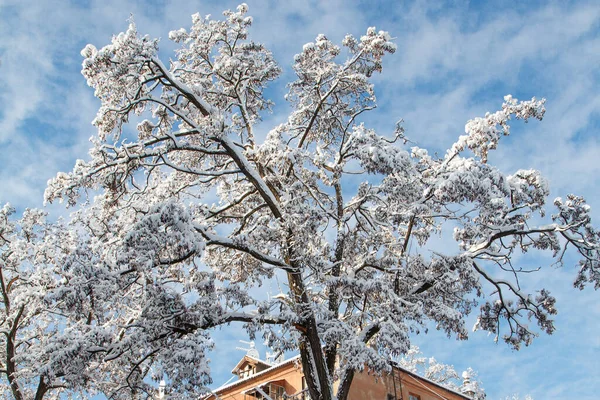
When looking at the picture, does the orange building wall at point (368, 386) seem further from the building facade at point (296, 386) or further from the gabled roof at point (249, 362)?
the gabled roof at point (249, 362)

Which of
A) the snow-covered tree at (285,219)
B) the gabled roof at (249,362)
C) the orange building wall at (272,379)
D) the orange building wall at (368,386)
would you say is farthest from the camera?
the gabled roof at (249,362)

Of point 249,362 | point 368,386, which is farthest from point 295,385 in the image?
point 249,362

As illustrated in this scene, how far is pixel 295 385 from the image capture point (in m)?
25.8

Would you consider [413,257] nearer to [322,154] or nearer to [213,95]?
[322,154]

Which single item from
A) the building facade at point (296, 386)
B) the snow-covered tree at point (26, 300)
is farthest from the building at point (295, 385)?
the snow-covered tree at point (26, 300)

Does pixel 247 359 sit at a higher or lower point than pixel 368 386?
higher

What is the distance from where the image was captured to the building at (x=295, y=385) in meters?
25.4

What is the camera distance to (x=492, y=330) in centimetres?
1528

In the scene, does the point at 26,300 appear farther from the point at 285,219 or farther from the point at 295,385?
the point at 295,385

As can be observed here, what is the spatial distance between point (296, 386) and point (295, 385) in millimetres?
82

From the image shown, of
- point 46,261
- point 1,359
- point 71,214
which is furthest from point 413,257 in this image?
point 1,359

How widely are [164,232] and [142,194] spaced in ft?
15.0

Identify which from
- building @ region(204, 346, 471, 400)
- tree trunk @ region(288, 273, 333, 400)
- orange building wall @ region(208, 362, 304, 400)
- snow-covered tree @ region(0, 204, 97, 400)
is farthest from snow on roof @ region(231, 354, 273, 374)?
tree trunk @ region(288, 273, 333, 400)

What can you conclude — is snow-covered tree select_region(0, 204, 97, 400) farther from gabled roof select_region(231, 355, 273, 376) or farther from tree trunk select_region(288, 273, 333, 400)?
gabled roof select_region(231, 355, 273, 376)
